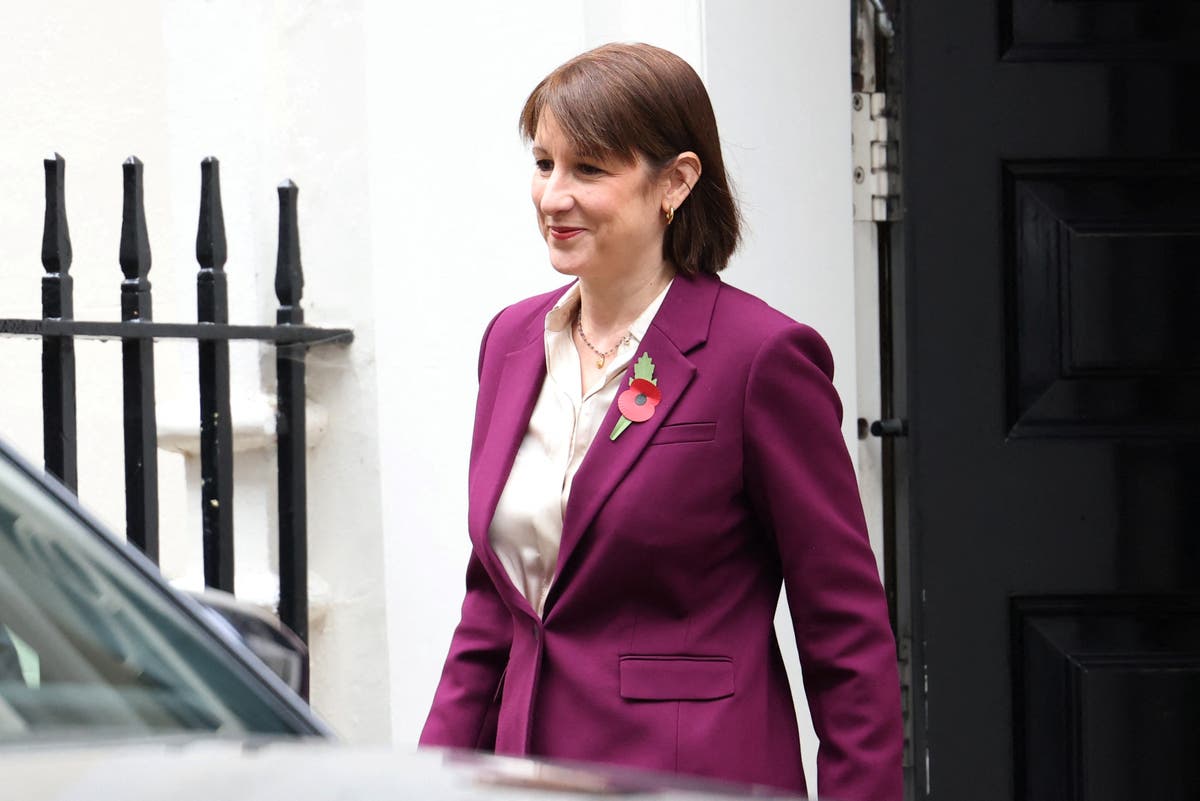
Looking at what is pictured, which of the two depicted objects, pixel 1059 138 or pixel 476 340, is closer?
pixel 1059 138

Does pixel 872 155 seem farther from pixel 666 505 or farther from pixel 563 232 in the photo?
pixel 666 505

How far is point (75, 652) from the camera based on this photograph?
1.66m

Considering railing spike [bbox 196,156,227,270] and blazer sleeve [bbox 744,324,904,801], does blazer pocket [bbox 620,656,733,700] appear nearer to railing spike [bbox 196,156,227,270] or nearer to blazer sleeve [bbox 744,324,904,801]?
blazer sleeve [bbox 744,324,904,801]

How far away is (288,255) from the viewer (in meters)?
3.71

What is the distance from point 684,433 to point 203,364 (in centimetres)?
145

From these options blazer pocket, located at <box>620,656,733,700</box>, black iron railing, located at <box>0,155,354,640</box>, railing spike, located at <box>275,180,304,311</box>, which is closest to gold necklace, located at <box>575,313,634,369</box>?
blazer pocket, located at <box>620,656,733,700</box>

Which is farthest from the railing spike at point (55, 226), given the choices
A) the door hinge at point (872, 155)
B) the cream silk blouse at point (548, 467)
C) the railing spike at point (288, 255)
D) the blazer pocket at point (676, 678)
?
the door hinge at point (872, 155)

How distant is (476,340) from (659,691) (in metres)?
1.63

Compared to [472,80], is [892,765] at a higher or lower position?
lower

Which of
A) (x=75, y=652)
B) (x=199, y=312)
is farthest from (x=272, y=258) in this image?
(x=75, y=652)

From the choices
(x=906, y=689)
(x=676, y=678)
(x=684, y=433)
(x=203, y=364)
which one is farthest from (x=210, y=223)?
(x=906, y=689)

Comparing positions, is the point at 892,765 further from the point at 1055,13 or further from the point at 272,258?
the point at 272,258

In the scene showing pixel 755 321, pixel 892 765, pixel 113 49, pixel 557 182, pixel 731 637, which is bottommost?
pixel 892 765

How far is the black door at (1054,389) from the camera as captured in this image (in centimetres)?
350
